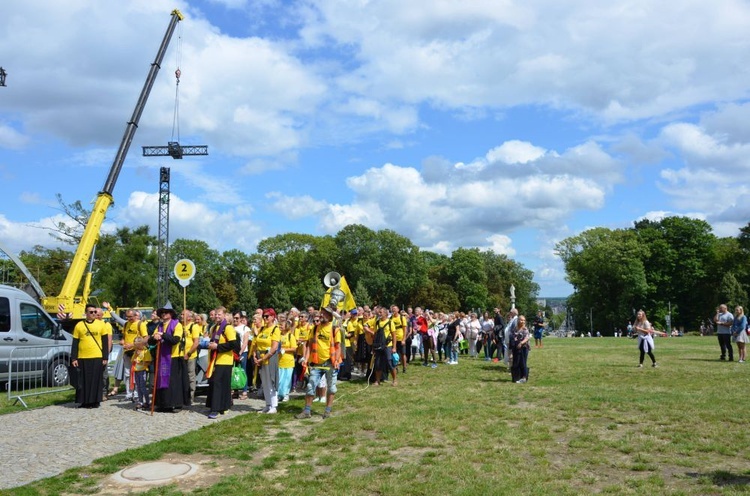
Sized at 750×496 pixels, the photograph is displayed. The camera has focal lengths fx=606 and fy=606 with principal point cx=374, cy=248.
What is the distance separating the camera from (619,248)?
217 ft

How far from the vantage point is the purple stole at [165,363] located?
10898mm

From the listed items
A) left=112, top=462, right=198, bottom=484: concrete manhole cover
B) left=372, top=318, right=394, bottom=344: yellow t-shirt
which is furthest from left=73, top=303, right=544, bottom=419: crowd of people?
left=112, top=462, right=198, bottom=484: concrete manhole cover

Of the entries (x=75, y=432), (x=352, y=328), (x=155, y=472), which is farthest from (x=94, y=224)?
(x=155, y=472)

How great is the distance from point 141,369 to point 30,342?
465 centimetres

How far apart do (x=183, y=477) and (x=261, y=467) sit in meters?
0.89

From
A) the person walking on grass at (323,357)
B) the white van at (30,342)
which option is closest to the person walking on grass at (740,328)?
the person walking on grass at (323,357)

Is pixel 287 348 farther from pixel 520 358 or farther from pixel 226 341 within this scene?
pixel 520 358

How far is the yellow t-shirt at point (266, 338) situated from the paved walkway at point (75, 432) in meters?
1.18

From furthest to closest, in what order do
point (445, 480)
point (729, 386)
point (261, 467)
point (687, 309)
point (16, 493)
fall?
point (687, 309)
point (729, 386)
point (261, 467)
point (445, 480)
point (16, 493)

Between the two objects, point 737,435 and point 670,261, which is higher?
point 670,261

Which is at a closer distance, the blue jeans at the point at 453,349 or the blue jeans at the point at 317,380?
the blue jeans at the point at 317,380

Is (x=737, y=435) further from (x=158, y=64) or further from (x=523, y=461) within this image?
(x=158, y=64)

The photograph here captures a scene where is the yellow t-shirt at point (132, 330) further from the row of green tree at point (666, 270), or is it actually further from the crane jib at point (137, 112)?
the row of green tree at point (666, 270)

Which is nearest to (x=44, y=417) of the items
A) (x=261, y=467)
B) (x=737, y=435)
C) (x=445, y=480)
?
(x=261, y=467)
